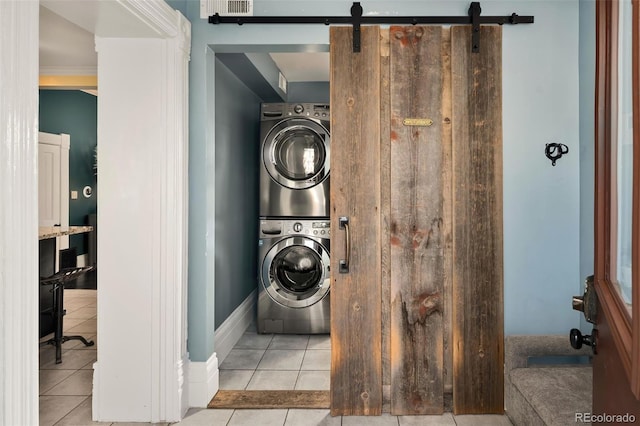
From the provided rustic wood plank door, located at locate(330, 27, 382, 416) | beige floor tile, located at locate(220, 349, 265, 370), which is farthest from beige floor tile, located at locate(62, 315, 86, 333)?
rustic wood plank door, located at locate(330, 27, 382, 416)

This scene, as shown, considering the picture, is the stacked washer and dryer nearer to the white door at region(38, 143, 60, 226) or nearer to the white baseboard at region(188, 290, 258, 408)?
the white baseboard at region(188, 290, 258, 408)

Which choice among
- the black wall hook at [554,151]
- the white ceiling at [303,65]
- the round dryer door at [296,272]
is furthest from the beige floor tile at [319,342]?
the white ceiling at [303,65]

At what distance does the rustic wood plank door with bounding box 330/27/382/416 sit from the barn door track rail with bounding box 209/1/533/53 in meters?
0.05

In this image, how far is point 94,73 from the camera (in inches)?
178

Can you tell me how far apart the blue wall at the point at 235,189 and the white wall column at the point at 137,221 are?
941 mm

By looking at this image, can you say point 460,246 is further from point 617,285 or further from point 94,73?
point 94,73

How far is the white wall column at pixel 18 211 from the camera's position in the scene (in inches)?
47.4

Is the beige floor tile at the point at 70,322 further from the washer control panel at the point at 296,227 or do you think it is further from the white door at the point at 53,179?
the white door at the point at 53,179

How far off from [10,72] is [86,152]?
6586mm

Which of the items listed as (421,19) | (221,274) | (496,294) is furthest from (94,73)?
(496,294)

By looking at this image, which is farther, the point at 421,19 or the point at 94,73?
the point at 94,73

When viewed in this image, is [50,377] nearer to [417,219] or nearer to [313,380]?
[313,380]

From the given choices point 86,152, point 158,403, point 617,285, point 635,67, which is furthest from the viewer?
point 86,152

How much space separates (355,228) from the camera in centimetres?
253
